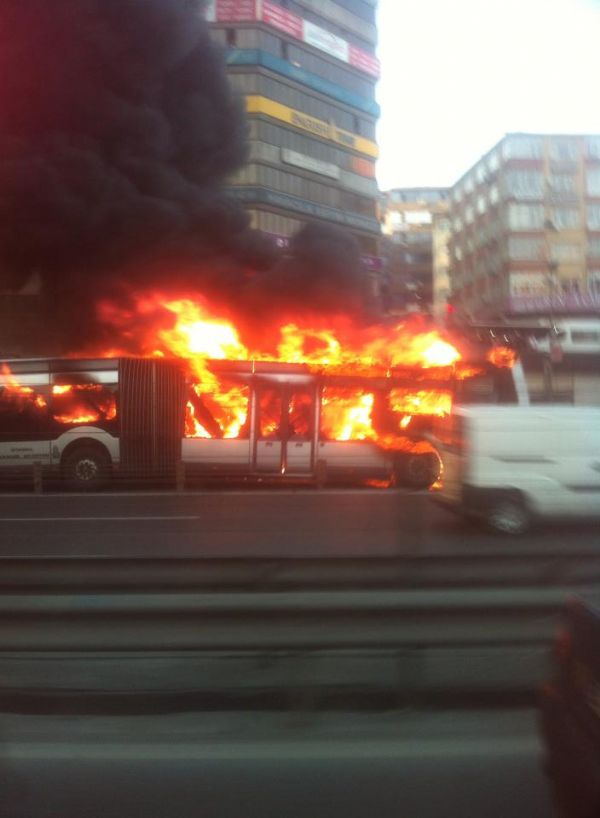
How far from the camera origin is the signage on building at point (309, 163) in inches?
1330

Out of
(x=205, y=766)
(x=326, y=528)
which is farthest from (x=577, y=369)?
(x=205, y=766)

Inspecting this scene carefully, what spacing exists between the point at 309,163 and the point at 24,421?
929 inches

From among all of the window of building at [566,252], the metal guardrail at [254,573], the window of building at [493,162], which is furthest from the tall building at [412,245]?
the metal guardrail at [254,573]

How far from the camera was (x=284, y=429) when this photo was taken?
1453 centimetres

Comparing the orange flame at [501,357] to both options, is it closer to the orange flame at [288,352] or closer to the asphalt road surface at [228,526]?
the orange flame at [288,352]

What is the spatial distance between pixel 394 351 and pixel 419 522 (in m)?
12.6

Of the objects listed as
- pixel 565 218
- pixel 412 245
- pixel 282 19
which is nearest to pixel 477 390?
pixel 565 218

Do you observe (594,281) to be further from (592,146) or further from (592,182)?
(592,146)

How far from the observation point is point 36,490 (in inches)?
541

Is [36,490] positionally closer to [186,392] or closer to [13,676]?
[186,392]

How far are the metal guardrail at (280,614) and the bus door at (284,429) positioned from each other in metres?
10.7

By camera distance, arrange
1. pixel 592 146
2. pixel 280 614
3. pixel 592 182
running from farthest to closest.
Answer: pixel 592 182, pixel 592 146, pixel 280 614

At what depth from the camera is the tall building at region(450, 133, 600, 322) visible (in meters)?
19.2

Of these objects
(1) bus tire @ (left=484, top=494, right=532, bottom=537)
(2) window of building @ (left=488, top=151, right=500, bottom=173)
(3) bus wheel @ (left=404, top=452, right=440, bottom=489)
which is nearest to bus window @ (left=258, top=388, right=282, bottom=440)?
(3) bus wheel @ (left=404, top=452, right=440, bottom=489)
